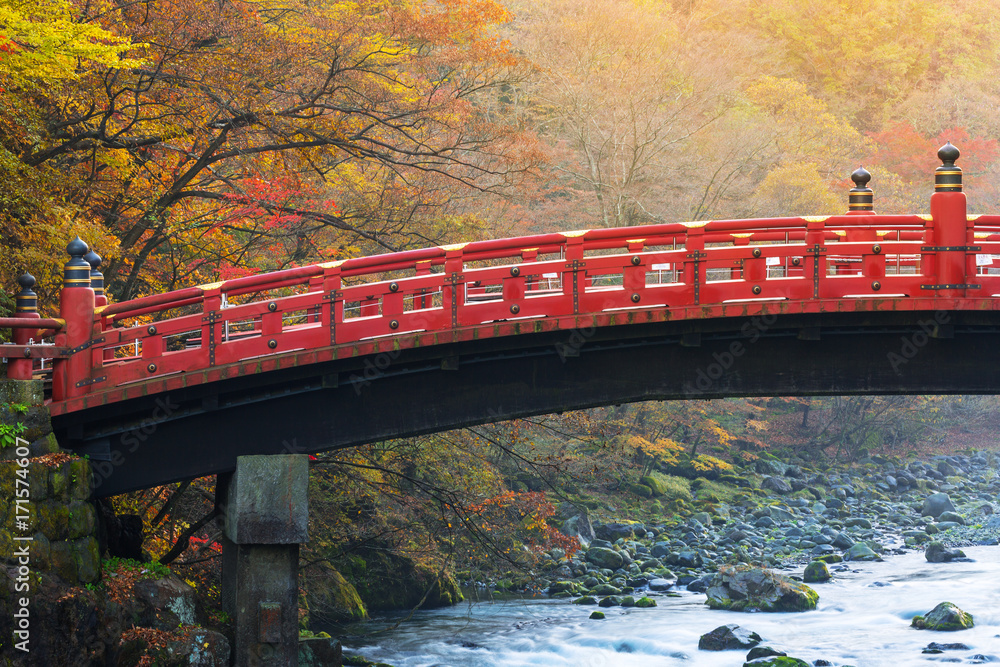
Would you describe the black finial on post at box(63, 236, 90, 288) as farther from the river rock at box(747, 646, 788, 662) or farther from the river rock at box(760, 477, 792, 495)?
the river rock at box(760, 477, 792, 495)

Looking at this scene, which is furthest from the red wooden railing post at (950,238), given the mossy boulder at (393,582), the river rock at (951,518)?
the river rock at (951,518)

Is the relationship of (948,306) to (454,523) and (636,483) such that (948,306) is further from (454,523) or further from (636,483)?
(636,483)

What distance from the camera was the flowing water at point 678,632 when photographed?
64.6 ft

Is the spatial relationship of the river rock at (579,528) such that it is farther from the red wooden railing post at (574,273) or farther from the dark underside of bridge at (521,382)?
the red wooden railing post at (574,273)

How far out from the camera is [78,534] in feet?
37.1

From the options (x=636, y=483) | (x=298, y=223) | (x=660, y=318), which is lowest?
(x=636, y=483)

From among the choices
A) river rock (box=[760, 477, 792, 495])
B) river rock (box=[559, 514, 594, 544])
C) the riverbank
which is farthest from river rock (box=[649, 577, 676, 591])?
river rock (box=[760, 477, 792, 495])

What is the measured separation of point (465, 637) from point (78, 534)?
11.2 m

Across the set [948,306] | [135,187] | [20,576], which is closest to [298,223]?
[135,187]

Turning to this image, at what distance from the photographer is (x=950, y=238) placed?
12336 millimetres

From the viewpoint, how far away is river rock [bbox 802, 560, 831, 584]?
25547 millimetres

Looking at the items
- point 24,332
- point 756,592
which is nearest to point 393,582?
point 756,592

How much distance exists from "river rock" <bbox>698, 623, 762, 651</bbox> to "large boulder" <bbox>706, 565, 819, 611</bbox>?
2.59 m

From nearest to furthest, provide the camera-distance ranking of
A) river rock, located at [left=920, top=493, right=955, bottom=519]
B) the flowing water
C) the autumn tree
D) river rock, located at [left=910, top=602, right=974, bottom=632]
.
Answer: the autumn tree
the flowing water
river rock, located at [left=910, top=602, right=974, bottom=632]
river rock, located at [left=920, top=493, right=955, bottom=519]
